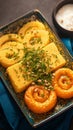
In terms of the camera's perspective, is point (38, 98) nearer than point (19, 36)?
Yes

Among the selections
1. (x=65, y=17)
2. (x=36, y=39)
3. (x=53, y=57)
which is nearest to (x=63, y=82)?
(x=53, y=57)

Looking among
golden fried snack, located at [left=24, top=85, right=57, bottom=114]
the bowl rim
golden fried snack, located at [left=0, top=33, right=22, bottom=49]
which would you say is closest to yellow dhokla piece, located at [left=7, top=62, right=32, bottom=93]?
golden fried snack, located at [left=24, top=85, right=57, bottom=114]

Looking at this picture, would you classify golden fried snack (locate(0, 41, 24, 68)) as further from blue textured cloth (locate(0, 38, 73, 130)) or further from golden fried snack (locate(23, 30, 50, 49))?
blue textured cloth (locate(0, 38, 73, 130))

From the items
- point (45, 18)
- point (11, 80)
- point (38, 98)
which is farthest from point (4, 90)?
point (45, 18)

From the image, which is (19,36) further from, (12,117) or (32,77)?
(12,117)

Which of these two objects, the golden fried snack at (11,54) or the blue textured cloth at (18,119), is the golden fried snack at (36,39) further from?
the blue textured cloth at (18,119)

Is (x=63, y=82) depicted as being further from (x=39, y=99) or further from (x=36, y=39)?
(x=36, y=39)
